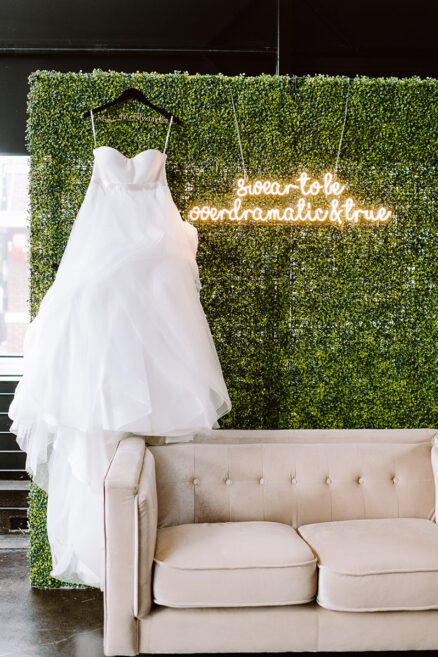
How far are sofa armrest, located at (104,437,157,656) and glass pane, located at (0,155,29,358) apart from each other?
3.03m

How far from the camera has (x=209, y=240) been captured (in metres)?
3.26

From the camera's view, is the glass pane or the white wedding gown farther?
the glass pane

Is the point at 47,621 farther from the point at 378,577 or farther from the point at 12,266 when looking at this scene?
the point at 12,266

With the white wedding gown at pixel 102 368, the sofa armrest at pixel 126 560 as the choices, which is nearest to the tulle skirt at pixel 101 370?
the white wedding gown at pixel 102 368

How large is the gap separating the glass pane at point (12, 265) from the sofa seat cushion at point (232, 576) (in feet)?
10.3

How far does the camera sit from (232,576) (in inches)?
86.7

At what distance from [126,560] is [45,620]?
881 millimetres

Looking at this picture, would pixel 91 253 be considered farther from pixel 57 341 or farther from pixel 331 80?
pixel 331 80

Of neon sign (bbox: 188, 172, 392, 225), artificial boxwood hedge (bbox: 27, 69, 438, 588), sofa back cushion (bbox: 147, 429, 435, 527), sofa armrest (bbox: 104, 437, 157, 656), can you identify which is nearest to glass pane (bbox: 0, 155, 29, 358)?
artificial boxwood hedge (bbox: 27, 69, 438, 588)

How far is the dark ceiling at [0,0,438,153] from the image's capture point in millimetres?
4672

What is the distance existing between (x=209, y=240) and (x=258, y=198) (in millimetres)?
360

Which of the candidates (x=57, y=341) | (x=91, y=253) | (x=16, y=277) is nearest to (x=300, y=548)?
(x=57, y=341)

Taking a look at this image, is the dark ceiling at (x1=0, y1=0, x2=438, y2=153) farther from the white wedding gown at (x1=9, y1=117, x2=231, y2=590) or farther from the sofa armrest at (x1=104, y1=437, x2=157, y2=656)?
the sofa armrest at (x1=104, y1=437, x2=157, y2=656)

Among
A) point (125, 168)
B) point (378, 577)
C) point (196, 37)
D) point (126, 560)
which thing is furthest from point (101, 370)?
point (196, 37)
